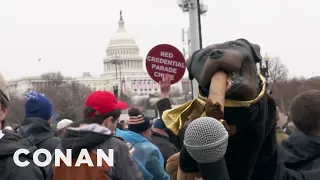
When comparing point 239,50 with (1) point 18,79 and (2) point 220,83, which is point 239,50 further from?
(1) point 18,79

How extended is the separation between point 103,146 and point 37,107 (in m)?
1.61

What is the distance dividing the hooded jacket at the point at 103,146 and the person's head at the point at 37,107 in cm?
133

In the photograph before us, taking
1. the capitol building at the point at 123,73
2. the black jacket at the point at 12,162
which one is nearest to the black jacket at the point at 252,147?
the black jacket at the point at 12,162

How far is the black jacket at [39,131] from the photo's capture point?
481 cm

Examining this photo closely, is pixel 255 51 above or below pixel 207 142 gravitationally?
above

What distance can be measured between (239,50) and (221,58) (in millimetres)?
129

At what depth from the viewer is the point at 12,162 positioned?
2811 millimetres

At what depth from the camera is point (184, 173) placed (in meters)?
1.53

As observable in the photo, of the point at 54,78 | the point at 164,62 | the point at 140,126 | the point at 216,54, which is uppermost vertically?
the point at 54,78

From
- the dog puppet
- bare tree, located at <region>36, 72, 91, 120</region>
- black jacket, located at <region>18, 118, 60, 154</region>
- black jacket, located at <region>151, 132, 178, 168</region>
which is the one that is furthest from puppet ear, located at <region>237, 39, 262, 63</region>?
bare tree, located at <region>36, 72, 91, 120</region>

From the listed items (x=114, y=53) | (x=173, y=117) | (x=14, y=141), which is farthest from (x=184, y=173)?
(x=114, y=53)

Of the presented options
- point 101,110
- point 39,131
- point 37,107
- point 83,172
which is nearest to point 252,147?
point 83,172

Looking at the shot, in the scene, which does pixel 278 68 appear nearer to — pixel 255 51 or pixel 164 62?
pixel 164 62

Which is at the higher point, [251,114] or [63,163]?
[251,114]
